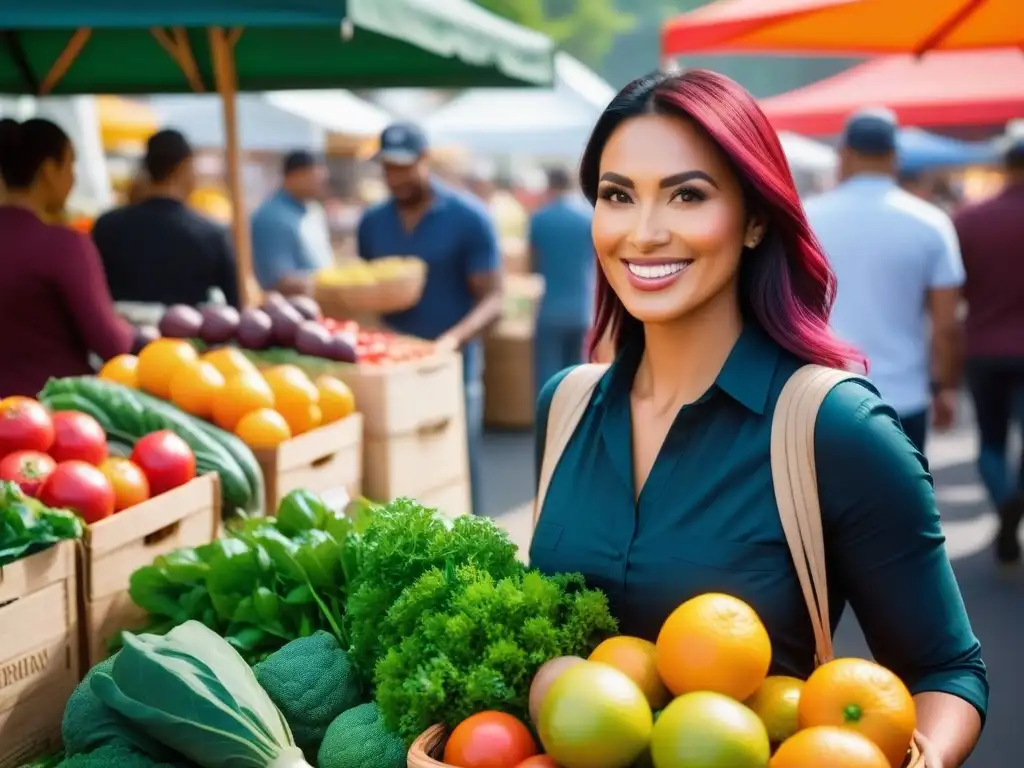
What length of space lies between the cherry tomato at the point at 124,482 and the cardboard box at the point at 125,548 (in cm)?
6

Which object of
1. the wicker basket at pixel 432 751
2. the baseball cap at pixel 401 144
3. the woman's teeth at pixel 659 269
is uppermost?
the woman's teeth at pixel 659 269

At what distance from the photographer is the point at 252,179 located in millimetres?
21391

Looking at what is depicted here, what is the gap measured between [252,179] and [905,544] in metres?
20.3

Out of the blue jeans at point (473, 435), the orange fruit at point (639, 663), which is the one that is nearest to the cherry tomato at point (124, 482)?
the orange fruit at point (639, 663)

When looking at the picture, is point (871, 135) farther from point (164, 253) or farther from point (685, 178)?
point (685, 178)

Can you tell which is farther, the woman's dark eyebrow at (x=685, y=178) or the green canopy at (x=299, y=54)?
the green canopy at (x=299, y=54)

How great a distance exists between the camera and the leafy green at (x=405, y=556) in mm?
2105

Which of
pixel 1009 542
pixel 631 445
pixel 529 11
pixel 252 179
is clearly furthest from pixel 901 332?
pixel 529 11

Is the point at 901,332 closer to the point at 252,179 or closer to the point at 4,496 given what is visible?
the point at 4,496

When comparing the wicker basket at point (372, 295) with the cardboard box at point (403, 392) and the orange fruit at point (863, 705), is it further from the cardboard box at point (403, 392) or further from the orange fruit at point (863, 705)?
the orange fruit at point (863, 705)

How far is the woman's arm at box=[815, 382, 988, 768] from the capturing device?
1965mm

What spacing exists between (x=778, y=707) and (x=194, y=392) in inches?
96.0

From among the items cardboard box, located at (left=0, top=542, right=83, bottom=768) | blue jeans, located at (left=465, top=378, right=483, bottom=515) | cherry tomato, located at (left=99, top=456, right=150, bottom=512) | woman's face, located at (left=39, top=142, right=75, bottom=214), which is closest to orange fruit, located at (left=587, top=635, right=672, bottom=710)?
cardboard box, located at (left=0, top=542, right=83, bottom=768)

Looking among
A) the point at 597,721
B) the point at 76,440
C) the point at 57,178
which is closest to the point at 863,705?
the point at 597,721
